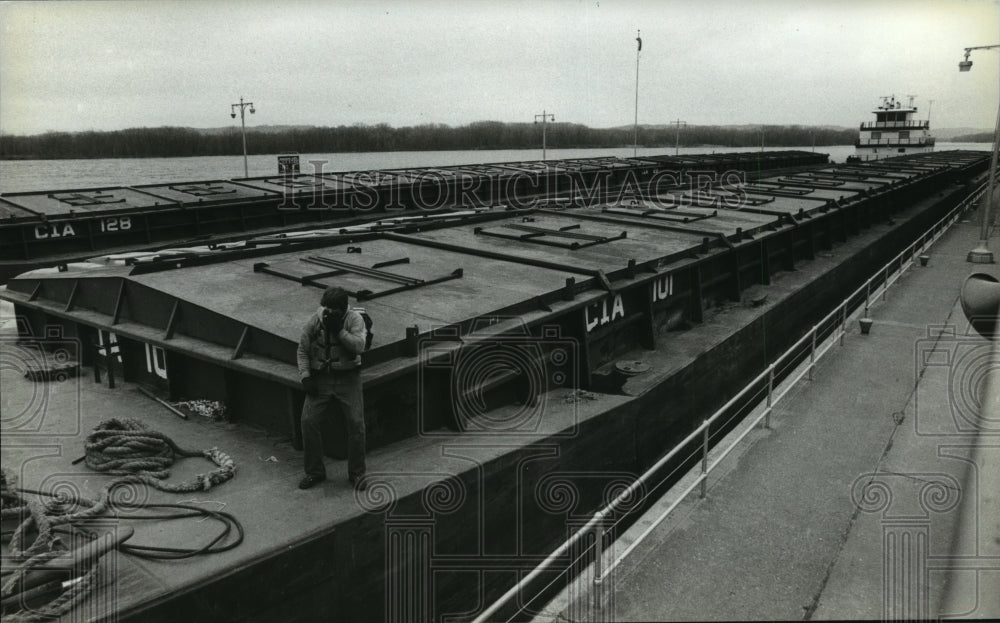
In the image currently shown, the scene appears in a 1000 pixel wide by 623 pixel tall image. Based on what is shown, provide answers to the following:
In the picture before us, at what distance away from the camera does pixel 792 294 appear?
1277 centimetres

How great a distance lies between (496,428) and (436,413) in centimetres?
62

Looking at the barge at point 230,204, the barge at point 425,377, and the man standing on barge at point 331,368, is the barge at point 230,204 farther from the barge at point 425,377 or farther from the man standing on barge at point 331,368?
the man standing on barge at point 331,368

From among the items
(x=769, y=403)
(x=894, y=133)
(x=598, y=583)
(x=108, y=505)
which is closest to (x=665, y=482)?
(x=769, y=403)

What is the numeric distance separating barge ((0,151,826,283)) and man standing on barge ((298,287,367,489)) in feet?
35.2

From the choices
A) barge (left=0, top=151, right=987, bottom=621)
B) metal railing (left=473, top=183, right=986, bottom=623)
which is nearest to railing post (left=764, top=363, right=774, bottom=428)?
metal railing (left=473, top=183, right=986, bottom=623)

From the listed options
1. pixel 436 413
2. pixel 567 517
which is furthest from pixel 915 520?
pixel 436 413

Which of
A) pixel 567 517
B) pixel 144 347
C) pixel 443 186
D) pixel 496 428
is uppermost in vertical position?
pixel 443 186

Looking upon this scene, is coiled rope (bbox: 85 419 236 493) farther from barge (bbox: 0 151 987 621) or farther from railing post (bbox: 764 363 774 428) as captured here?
railing post (bbox: 764 363 774 428)

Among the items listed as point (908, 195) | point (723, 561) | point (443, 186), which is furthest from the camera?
point (908, 195)

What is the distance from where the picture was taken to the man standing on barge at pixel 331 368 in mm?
4902

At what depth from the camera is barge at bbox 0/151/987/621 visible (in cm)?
484

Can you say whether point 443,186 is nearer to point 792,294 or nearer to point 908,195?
point 792,294

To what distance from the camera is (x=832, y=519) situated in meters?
5.87

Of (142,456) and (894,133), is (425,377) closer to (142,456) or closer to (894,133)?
(142,456)
